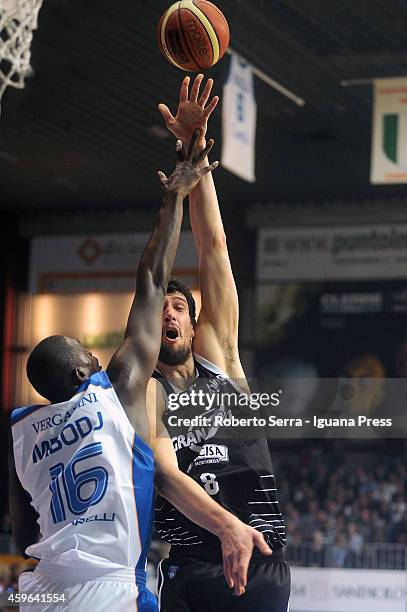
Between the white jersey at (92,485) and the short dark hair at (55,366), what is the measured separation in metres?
0.06

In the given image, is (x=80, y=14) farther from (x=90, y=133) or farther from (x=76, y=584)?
(x=76, y=584)

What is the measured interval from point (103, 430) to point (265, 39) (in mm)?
9218

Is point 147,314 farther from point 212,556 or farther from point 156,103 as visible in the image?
point 156,103

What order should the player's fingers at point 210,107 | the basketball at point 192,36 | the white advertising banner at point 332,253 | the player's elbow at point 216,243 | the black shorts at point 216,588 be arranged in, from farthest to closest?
the white advertising banner at point 332,253 → the basketball at point 192,36 → the player's elbow at point 216,243 → the black shorts at point 216,588 → the player's fingers at point 210,107

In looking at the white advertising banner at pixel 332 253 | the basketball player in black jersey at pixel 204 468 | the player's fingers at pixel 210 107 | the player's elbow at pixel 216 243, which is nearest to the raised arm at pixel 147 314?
the player's fingers at pixel 210 107

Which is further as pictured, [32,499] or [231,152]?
[231,152]

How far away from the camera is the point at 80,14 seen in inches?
444

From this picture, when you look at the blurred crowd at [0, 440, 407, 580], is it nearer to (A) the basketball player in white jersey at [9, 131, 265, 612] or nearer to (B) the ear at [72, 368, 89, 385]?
(A) the basketball player in white jersey at [9, 131, 265, 612]

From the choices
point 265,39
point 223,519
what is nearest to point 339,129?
point 265,39

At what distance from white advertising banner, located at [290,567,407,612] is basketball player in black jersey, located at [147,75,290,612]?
10.8 metres

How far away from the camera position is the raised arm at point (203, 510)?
394 cm

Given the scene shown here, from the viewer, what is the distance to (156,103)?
14.0 meters

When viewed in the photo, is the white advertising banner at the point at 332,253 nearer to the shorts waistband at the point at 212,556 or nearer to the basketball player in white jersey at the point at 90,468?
the shorts waistband at the point at 212,556

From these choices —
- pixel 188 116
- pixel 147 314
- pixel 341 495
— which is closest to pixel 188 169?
pixel 188 116
